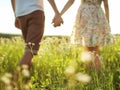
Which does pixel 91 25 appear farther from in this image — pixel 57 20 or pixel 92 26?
pixel 57 20

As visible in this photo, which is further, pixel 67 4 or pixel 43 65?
pixel 43 65

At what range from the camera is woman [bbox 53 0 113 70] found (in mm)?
5562

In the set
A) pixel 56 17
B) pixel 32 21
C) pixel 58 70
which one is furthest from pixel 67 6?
pixel 58 70

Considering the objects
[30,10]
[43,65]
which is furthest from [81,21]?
[30,10]

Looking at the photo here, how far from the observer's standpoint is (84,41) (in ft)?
18.3

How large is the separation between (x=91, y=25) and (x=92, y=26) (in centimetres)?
2

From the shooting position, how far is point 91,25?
5555mm

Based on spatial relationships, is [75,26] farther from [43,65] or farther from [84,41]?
[43,65]

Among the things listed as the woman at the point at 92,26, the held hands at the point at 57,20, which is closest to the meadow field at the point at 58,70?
the woman at the point at 92,26

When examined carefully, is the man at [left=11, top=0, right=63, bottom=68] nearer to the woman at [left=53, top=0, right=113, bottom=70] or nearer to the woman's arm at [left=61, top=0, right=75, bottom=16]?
the woman's arm at [left=61, top=0, right=75, bottom=16]

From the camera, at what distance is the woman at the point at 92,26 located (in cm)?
556

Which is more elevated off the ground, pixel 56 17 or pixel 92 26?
pixel 56 17

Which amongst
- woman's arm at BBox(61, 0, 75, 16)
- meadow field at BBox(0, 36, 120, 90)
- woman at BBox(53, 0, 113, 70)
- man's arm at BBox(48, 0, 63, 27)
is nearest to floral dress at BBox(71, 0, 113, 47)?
woman at BBox(53, 0, 113, 70)

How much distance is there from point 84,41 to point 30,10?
4.33ft
